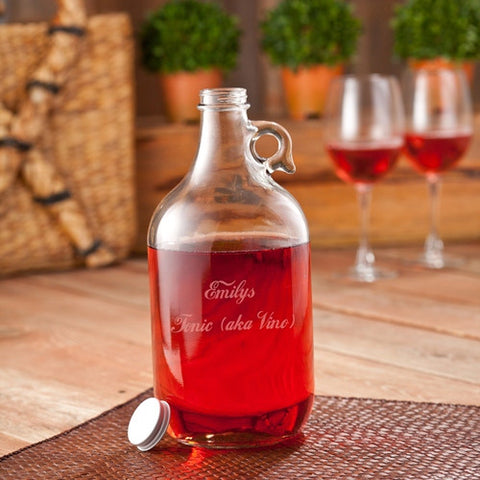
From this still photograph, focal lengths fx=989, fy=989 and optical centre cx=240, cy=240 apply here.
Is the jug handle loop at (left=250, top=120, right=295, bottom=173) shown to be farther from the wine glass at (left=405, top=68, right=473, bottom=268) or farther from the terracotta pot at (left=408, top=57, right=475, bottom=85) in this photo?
the terracotta pot at (left=408, top=57, right=475, bottom=85)

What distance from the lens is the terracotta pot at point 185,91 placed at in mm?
1847

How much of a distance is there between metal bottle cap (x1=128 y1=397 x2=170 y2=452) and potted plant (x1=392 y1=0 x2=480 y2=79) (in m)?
1.23

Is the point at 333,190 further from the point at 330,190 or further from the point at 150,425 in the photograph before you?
the point at 150,425

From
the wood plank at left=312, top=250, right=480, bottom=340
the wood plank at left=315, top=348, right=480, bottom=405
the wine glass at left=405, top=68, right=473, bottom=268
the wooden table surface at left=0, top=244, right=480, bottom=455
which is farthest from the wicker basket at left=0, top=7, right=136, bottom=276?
the wood plank at left=315, top=348, right=480, bottom=405

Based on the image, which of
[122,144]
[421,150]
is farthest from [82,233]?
[421,150]

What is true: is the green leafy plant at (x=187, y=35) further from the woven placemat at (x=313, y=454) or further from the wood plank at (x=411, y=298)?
the woven placemat at (x=313, y=454)

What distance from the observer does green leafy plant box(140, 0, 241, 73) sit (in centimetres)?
182

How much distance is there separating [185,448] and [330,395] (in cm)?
20

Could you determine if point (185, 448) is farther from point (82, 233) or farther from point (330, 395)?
point (82, 233)

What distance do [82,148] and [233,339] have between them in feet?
3.31

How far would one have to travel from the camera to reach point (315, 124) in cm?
181

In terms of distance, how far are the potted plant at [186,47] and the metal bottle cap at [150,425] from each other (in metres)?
1.08

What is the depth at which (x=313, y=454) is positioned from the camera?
2.61 ft

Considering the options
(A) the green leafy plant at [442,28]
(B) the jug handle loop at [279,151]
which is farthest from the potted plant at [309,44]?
(B) the jug handle loop at [279,151]
